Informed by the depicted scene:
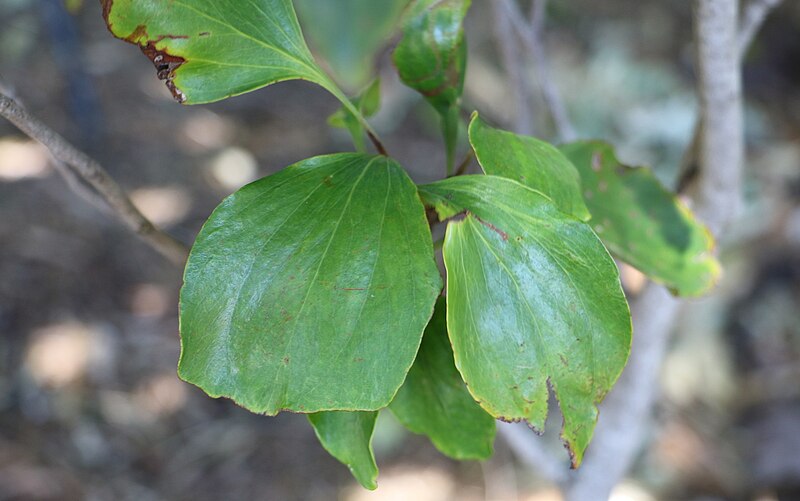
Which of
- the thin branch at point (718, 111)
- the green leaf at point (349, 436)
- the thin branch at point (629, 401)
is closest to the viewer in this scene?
the green leaf at point (349, 436)

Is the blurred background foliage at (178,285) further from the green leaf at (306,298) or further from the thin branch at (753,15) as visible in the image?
the green leaf at (306,298)

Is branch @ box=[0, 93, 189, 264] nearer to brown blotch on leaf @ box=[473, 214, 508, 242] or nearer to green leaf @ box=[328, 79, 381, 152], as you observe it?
green leaf @ box=[328, 79, 381, 152]

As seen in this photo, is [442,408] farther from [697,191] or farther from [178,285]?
[178,285]

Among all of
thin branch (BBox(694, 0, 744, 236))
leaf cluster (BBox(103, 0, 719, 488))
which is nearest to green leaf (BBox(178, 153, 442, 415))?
leaf cluster (BBox(103, 0, 719, 488))

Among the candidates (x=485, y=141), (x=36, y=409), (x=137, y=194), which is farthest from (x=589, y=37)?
(x=485, y=141)

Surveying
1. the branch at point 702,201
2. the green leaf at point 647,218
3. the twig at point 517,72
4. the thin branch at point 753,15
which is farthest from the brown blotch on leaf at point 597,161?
the twig at point 517,72

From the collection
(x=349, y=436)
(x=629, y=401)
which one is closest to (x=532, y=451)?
(x=629, y=401)

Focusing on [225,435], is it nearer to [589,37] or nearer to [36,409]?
[36,409]

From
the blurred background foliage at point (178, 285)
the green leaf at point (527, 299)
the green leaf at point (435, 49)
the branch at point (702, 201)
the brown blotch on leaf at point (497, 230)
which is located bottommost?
the blurred background foliage at point (178, 285)
